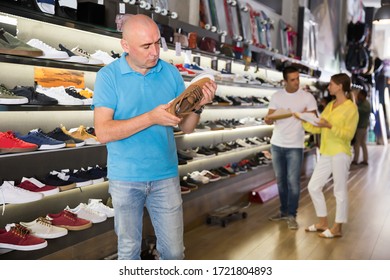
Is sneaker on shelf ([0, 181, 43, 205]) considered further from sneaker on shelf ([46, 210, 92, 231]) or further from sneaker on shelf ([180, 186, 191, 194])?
sneaker on shelf ([180, 186, 191, 194])

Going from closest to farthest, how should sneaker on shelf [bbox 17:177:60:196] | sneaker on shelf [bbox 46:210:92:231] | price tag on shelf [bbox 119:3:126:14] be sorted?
1. sneaker on shelf [bbox 17:177:60:196]
2. sneaker on shelf [bbox 46:210:92:231]
3. price tag on shelf [bbox 119:3:126:14]

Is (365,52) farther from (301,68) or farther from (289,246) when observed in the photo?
(289,246)

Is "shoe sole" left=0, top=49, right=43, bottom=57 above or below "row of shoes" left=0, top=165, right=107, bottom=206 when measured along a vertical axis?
above

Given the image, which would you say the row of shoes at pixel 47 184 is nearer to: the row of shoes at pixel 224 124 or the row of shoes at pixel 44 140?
the row of shoes at pixel 44 140

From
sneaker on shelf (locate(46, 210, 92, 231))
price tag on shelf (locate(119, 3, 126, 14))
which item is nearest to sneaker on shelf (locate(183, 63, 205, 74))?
price tag on shelf (locate(119, 3, 126, 14))

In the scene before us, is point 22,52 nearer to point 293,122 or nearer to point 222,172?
point 293,122

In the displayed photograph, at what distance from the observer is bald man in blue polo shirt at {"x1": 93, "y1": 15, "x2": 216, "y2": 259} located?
2316 millimetres

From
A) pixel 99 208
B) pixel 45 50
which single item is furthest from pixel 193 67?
pixel 45 50

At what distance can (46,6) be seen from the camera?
333 cm

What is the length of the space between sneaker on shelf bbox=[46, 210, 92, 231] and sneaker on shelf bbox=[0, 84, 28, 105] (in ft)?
2.67

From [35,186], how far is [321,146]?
9.17 feet

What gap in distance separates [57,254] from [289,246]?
2.20 meters

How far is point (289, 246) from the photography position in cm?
468

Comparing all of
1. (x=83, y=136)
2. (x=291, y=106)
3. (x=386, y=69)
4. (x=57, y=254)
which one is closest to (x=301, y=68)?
(x=291, y=106)
